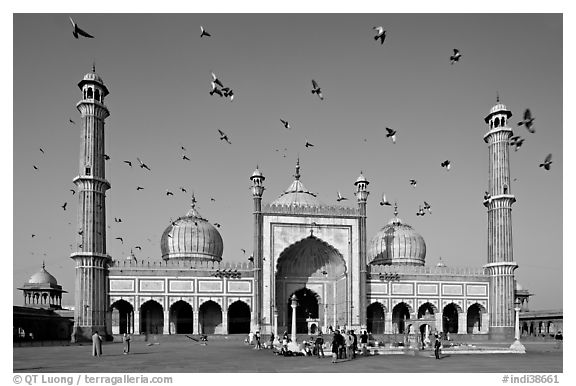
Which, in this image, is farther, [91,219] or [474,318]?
[474,318]

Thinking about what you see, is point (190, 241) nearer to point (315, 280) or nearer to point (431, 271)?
point (315, 280)

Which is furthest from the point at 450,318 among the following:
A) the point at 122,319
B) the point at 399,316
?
the point at 122,319

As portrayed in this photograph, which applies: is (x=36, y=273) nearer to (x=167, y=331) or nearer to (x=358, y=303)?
(x=167, y=331)

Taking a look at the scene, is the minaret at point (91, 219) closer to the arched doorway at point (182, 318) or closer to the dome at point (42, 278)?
the arched doorway at point (182, 318)
